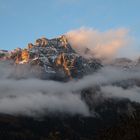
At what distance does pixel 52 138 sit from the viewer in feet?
592

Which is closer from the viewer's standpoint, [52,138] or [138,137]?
[52,138]

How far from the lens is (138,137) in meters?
199

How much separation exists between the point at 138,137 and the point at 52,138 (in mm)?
45565
